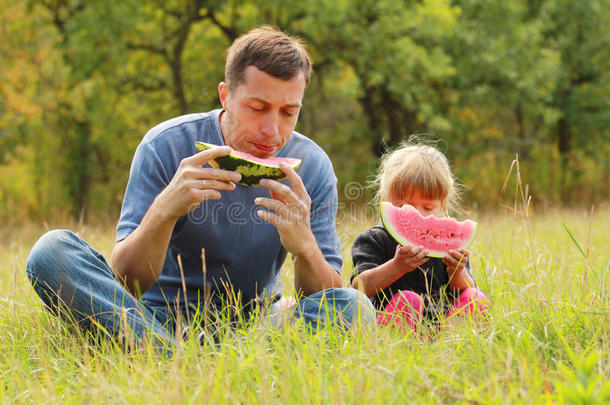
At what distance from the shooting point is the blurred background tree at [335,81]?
1224 cm

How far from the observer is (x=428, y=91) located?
43.6ft

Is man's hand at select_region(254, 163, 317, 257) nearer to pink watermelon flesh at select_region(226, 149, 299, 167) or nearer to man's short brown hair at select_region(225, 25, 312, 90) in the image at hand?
pink watermelon flesh at select_region(226, 149, 299, 167)

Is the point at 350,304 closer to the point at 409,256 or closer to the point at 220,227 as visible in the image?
the point at 409,256

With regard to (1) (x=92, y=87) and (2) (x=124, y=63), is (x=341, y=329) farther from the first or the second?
(2) (x=124, y=63)

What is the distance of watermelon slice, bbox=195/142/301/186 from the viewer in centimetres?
276

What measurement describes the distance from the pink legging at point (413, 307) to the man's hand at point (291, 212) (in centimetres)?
53

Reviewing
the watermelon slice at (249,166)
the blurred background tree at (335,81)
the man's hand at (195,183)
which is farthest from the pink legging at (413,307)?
the blurred background tree at (335,81)

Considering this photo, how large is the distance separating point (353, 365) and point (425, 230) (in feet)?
4.22

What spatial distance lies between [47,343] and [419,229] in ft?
6.60

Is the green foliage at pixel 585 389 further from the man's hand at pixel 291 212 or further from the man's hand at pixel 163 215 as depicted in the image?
the man's hand at pixel 163 215

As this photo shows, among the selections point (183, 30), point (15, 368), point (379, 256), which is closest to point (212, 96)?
point (183, 30)

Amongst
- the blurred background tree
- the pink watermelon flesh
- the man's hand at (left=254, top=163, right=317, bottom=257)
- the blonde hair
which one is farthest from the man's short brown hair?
the blurred background tree

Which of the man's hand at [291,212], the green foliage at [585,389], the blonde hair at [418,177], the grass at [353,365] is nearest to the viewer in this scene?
the green foliage at [585,389]

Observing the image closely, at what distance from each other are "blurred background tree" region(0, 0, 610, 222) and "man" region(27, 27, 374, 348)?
8582 millimetres
